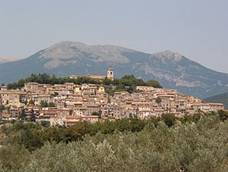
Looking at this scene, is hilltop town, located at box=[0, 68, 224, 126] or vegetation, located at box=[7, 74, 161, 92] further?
vegetation, located at box=[7, 74, 161, 92]

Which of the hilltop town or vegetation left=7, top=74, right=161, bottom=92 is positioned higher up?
vegetation left=7, top=74, right=161, bottom=92

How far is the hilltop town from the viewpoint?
70.8 metres

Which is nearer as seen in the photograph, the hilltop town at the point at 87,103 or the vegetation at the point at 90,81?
the hilltop town at the point at 87,103

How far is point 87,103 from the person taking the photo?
7888 cm

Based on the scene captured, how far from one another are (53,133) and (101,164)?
2561 cm

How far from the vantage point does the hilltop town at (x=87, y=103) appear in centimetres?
7081

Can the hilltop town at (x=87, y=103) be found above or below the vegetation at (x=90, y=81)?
below

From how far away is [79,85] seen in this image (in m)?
88.2

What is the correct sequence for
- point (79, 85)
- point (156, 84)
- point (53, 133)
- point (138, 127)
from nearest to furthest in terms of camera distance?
point (53, 133)
point (138, 127)
point (79, 85)
point (156, 84)

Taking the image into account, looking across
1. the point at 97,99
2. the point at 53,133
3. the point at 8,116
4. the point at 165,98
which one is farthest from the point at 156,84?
the point at 53,133

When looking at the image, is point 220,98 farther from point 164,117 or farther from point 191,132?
point 191,132

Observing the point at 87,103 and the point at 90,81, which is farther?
the point at 90,81

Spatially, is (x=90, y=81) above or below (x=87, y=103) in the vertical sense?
above

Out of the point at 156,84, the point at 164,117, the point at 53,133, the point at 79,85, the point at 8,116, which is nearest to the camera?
the point at 53,133
